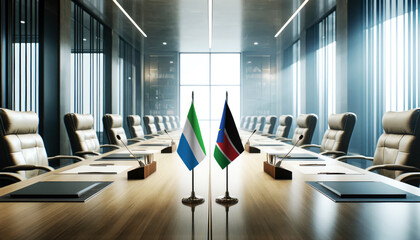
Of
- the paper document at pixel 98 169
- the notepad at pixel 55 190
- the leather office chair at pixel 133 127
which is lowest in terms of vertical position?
the paper document at pixel 98 169

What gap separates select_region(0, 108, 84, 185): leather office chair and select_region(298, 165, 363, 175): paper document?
5.87ft

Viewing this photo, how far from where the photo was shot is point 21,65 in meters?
4.86

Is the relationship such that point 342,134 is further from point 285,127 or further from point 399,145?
point 285,127

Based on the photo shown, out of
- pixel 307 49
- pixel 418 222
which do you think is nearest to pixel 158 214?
pixel 418 222

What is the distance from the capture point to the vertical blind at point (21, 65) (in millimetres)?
4543

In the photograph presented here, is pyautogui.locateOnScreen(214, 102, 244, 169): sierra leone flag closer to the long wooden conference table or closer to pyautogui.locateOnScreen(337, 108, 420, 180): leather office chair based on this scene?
the long wooden conference table

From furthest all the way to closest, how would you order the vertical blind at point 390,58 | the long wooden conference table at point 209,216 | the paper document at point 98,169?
1. the vertical blind at point 390,58
2. the paper document at point 98,169
3. the long wooden conference table at point 209,216

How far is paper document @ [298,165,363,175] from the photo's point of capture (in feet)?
5.63

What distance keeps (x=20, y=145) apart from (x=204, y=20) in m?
6.16

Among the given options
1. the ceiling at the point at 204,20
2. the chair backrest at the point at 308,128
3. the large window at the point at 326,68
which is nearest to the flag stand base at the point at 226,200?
the chair backrest at the point at 308,128

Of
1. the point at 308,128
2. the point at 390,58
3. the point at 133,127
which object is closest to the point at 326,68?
the point at 390,58

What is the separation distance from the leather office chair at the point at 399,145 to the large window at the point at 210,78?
8995mm

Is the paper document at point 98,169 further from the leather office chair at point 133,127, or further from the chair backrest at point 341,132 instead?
the leather office chair at point 133,127

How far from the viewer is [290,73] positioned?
10453 millimetres
